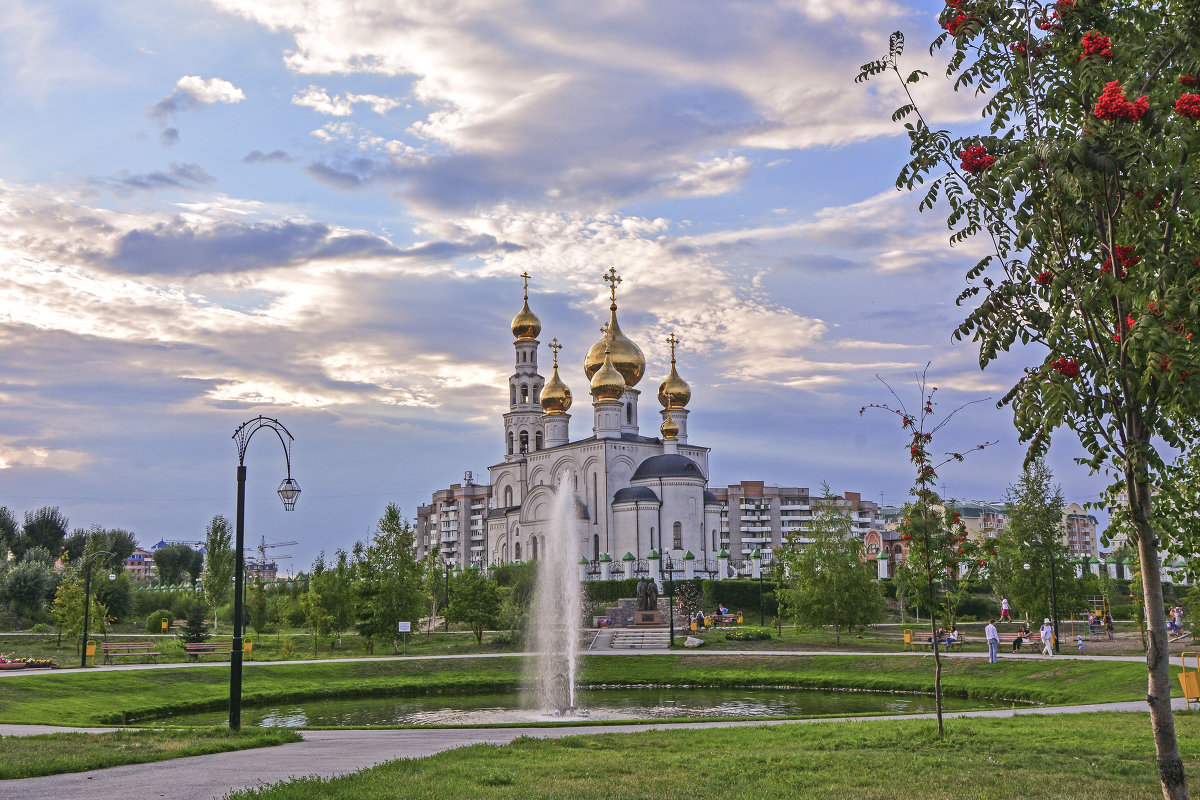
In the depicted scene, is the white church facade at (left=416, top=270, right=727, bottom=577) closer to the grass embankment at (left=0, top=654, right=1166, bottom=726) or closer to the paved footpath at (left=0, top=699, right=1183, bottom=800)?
the grass embankment at (left=0, top=654, right=1166, bottom=726)

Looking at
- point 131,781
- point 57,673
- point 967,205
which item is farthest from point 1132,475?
point 57,673

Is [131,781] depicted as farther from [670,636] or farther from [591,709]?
[670,636]

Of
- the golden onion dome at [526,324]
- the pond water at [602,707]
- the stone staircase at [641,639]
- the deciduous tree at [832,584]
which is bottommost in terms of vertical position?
the pond water at [602,707]

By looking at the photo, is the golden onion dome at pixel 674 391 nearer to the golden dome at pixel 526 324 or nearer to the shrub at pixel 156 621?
the golden dome at pixel 526 324

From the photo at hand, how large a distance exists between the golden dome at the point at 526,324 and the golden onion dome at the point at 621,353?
24.0ft

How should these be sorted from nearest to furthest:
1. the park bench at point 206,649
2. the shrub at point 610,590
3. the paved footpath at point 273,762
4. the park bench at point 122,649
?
the paved footpath at point 273,762 < the park bench at point 122,649 < the park bench at point 206,649 < the shrub at point 610,590

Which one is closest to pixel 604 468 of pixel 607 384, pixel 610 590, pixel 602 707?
pixel 607 384

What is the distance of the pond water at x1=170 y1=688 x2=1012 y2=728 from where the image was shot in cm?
2267

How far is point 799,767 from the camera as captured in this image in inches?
460

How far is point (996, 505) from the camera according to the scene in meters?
128

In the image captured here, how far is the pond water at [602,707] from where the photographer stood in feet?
74.4

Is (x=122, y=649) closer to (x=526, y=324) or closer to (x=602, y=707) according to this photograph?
(x=602, y=707)

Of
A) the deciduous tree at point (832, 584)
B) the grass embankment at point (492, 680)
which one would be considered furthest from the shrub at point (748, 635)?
the grass embankment at point (492, 680)

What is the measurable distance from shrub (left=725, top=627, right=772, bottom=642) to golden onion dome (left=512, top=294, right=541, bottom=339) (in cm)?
4325
